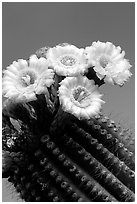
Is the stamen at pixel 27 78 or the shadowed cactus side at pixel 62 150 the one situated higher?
the stamen at pixel 27 78

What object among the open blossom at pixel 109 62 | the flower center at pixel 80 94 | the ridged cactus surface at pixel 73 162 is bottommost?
the ridged cactus surface at pixel 73 162

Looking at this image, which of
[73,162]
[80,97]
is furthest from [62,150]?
[80,97]

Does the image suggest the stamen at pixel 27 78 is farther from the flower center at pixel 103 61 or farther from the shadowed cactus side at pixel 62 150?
the flower center at pixel 103 61

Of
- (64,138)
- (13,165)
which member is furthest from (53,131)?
(13,165)

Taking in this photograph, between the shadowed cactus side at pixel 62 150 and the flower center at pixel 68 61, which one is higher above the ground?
the flower center at pixel 68 61

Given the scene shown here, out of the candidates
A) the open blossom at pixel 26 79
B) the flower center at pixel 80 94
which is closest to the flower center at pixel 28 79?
the open blossom at pixel 26 79

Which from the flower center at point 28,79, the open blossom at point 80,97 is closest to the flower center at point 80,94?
the open blossom at point 80,97

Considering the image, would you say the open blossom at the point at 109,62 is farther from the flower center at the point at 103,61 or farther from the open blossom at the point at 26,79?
the open blossom at the point at 26,79

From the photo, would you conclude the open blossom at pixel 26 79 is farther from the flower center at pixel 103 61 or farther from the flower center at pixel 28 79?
the flower center at pixel 103 61

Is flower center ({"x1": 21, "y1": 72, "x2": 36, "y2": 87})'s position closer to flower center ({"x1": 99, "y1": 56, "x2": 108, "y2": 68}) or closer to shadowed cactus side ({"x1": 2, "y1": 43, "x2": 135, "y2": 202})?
shadowed cactus side ({"x1": 2, "y1": 43, "x2": 135, "y2": 202})

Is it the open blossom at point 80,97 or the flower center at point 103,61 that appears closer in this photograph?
the open blossom at point 80,97
